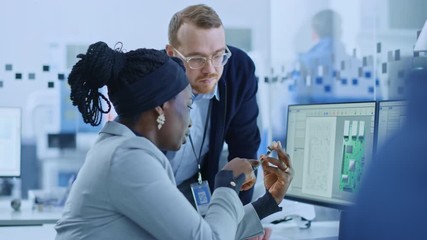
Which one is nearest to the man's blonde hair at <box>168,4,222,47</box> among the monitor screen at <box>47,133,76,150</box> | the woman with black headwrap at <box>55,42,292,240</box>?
the woman with black headwrap at <box>55,42,292,240</box>

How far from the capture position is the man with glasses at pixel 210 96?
1.96m

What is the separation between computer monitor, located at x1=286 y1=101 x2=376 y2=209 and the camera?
1876 mm

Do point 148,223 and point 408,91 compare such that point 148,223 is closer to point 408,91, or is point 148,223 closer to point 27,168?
point 408,91

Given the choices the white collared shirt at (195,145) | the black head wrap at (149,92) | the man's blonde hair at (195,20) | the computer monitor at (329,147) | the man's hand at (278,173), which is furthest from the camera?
the white collared shirt at (195,145)

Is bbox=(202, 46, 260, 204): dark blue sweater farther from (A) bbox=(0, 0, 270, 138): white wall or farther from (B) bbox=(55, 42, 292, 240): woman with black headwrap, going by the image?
(A) bbox=(0, 0, 270, 138): white wall

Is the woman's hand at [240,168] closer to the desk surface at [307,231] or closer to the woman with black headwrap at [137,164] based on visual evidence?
the woman with black headwrap at [137,164]

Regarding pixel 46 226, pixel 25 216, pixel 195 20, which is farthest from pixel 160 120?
pixel 25 216

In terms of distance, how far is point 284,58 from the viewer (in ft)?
12.2

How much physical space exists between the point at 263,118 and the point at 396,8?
4.23ft

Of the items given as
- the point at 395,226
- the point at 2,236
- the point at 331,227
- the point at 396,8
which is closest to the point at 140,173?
the point at 395,226

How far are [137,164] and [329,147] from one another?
2.77 ft

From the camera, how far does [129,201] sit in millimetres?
1340

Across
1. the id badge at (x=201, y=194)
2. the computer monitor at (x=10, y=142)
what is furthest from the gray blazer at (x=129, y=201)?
the computer monitor at (x=10, y=142)

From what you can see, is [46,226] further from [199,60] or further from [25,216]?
[199,60]
